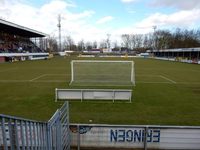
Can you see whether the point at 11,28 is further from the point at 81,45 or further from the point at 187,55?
the point at 81,45

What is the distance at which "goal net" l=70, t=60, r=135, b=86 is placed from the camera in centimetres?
1970

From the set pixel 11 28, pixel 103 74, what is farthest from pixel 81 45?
pixel 103 74

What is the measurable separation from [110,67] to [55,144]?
21580 millimetres

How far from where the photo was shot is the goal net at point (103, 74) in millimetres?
19703

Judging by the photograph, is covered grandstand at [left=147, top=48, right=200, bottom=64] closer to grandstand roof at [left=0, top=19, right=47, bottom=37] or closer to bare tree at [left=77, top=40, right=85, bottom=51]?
grandstand roof at [left=0, top=19, right=47, bottom=37]

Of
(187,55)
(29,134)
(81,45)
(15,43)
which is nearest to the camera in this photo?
(29,134)

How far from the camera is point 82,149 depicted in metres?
6.66

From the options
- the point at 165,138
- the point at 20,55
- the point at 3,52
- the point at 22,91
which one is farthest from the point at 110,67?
the point at 20,55

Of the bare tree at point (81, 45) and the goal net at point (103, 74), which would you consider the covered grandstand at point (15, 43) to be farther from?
the bare tree at point (81, 45)

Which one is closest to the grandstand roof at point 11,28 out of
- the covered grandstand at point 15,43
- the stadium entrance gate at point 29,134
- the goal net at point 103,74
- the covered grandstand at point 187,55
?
the covered grandstand at point 15,43

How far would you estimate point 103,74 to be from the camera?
23562mm

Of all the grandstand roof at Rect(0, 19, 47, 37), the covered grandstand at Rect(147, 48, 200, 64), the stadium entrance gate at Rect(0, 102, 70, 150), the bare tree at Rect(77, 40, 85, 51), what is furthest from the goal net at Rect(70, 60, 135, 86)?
the bare tree at Rect(77, 40, 85, 51)

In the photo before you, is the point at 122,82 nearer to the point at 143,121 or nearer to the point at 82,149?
the point at 143,121

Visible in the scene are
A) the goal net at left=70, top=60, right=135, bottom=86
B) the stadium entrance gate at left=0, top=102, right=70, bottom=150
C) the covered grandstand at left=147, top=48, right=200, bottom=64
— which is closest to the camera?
the stadium entrance gate at left=0, top=102, right=70, bottom=150
